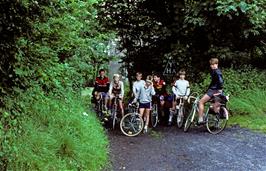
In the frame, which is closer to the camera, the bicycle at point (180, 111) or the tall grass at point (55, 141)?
the tall grass at point (55, 141)

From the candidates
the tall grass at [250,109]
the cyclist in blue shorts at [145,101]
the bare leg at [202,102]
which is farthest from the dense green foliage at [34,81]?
the tall grass at [250,109]

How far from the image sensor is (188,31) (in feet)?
59.6

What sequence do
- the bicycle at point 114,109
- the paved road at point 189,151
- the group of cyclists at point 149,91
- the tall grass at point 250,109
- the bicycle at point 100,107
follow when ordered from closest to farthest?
the paved road at point 189,151
the group of cyclists at point 149,91
the bicycle at point 114,109
the bicycle at point 100,107
the tall grass at point 250,109

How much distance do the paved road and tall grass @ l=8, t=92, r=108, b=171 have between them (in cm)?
70

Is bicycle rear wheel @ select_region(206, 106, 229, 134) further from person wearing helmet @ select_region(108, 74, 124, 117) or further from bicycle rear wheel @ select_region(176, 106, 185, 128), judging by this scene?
person wearing helmet @ select_region(108, 74, 124, 117)

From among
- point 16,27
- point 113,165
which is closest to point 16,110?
point 16,27

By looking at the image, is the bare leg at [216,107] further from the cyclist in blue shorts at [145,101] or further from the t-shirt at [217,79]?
the cyclist in blue shorts at [145,101]

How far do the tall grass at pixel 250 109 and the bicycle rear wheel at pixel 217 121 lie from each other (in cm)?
128

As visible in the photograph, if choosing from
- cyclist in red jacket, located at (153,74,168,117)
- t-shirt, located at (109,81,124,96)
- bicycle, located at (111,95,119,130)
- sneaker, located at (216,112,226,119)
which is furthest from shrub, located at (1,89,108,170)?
cyclist in red jacket, located at (153,74,168,117)

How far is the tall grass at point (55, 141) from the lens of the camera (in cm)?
687

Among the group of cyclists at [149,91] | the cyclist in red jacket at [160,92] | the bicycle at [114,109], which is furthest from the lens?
the cyclist in red jacket at [160,92]

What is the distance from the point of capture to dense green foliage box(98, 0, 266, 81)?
53.7 ft

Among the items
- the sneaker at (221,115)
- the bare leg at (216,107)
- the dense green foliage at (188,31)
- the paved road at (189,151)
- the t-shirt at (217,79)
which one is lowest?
the paved road at (189,151)

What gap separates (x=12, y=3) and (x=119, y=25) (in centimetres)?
1478
